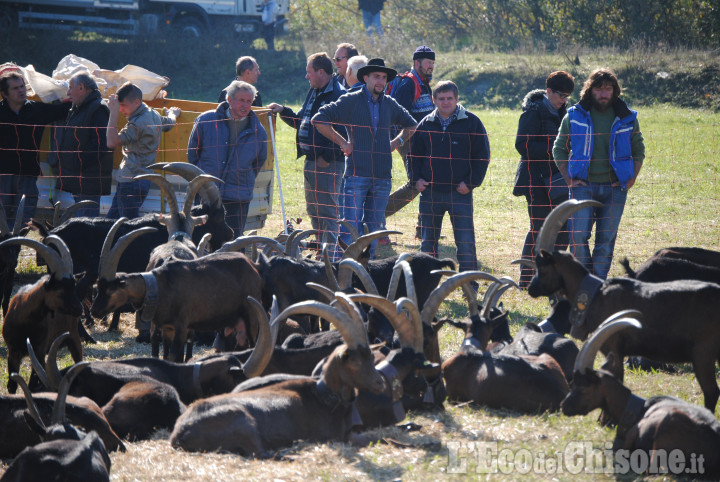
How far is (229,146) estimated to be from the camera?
9.88 metres

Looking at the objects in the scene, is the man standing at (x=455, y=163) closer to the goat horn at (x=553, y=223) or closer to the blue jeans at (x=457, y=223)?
the blue jeans at (x=457, y=223)

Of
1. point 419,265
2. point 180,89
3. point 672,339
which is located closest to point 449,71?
point 180,89

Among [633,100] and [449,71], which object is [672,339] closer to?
[633,100]

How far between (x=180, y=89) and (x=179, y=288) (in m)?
23.1

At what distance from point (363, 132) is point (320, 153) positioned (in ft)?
3.63

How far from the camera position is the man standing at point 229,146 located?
9836 millimetres

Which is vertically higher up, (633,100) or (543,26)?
(543,26)

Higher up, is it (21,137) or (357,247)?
(21,137)

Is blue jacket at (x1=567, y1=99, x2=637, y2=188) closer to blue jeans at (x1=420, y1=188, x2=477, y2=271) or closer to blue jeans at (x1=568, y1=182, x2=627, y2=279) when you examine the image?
blue jeans at (x1=568, y1=182, x2=627, y2=279)

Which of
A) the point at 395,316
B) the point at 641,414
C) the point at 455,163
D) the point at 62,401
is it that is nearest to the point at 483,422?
the point at 395,316

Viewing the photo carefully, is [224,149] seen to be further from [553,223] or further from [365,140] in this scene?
[553,223]

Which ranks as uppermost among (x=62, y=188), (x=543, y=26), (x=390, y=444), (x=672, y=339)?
(x=543, y=26)

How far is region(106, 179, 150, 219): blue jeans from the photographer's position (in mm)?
10180

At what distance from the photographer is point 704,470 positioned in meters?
5.02
